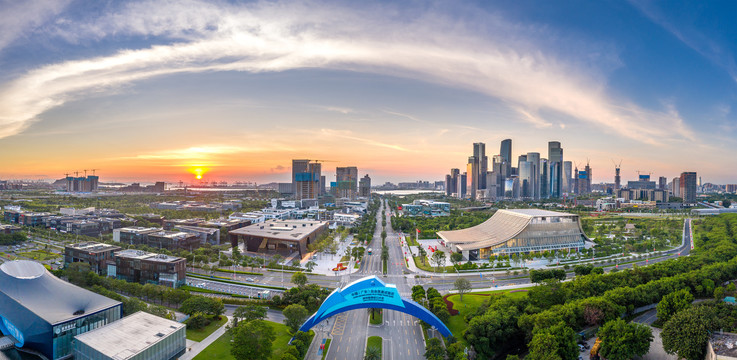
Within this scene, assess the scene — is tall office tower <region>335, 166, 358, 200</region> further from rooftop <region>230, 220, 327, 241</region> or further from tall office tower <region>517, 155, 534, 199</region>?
rooftop <region>230, 220, 327, 241</region>

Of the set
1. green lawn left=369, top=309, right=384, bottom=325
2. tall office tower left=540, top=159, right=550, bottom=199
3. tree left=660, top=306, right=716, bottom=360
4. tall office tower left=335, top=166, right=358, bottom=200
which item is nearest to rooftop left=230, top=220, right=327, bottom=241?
green lawn left=369, top=309, right=384, bottom=325

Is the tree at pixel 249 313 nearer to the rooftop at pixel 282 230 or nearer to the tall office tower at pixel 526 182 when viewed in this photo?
the rooftop at pixel 282 230

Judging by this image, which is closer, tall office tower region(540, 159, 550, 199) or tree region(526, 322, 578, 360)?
tree region(526, 322, 578, 360)

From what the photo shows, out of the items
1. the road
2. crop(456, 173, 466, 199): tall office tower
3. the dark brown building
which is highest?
crop(456, 173, 466, 199): tall office tower

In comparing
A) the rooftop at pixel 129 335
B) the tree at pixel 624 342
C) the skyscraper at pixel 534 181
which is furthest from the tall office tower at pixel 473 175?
the rooftop at pixel 129 335

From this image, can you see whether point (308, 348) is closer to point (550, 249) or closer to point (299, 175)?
point (550, 249)

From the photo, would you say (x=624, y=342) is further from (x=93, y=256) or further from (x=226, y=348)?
(x=93, y=256)

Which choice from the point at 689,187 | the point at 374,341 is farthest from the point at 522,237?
the point at 689,187

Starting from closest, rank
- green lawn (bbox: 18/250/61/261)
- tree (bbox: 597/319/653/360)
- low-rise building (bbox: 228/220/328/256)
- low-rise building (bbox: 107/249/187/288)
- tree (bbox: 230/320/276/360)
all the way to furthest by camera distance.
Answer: tree (bbox: 597/319/653/360) < tree (bbox: 230/320/276/360) < low-rise building (bbox: 107/249/187/288) < green lawn (bbox: 18/250/61/261) < low-rise building (bbox: 228/220/328/256)

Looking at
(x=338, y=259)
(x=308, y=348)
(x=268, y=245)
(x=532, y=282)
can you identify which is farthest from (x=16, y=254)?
(x=532, y=282)
